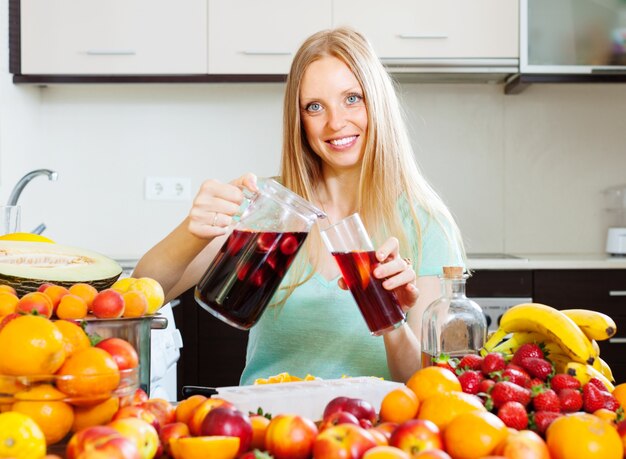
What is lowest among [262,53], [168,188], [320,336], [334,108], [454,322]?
[320,336]

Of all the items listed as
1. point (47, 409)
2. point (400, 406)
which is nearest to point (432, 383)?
point (400, 406)

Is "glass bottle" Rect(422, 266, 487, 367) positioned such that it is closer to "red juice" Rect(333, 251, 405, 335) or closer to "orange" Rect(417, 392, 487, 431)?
"red juice" Rect(333, 251, 405, 335)

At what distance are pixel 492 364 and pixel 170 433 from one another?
383 millimetres

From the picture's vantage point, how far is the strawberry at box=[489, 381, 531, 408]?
757mm

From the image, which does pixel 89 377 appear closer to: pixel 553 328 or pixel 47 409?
pixel 47 409

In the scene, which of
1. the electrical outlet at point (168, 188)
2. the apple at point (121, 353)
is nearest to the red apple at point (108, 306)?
the apple at point (121, 353)

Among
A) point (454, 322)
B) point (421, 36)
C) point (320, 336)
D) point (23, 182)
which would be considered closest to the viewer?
point (454, 322)

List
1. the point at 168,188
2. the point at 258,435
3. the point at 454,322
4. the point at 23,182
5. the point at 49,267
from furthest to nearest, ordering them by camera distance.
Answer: the point at 168,188 → the point at 23,182 → the point at 49,267 → the point at 454,322 → the point at 258,435

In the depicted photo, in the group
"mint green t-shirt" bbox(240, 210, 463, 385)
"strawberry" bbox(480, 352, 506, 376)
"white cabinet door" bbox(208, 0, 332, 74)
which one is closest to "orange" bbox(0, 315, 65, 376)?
"strawberry" bbox(480, 352, 506, 376)

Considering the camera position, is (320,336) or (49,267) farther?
(320,336)

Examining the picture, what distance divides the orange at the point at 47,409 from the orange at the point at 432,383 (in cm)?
33

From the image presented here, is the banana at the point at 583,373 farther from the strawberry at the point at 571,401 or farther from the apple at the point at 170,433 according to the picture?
the apple at the point at 170,433

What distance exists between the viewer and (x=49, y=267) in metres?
1.16

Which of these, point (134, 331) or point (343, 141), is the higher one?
point (343, 141)
